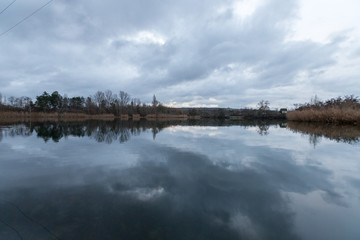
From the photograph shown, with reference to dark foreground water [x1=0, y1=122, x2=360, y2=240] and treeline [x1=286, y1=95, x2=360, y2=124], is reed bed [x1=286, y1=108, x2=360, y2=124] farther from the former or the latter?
dark foreground water [x1=0, y1=122, x2=360, y2=240]

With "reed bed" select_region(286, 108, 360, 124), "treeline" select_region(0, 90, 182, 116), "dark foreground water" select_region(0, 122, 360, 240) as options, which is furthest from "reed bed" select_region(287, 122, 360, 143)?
"treeline" select_region(0, 90, 182, 116)

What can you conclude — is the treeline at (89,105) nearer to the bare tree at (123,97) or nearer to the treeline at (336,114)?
the bare tree at (123,97)

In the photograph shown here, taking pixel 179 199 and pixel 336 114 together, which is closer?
pixel 179 199

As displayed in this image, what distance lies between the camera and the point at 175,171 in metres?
4.33

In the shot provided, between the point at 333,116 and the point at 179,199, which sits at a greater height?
the point at 333,116

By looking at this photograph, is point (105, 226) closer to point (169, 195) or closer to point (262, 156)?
point (169, 195)

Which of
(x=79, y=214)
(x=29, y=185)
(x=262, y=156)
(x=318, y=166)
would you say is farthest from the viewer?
(x=262, y=156)

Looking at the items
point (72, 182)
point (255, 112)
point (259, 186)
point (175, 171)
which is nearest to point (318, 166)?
point (259, 186)

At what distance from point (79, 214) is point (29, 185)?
5.75ft

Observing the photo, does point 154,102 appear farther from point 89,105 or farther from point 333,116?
point 333,116

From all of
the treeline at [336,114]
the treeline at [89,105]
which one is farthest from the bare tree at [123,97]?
the treeline at [336,114]

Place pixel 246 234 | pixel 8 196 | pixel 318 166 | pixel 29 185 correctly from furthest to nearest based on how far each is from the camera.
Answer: pixel 318 166 → pixel 29 185 → pixel 8 196 → pixel 246 234

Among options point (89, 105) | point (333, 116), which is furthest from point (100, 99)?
point (333, 116)

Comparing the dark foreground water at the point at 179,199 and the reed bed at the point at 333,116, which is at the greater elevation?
the reed bed at the point at 333,116
